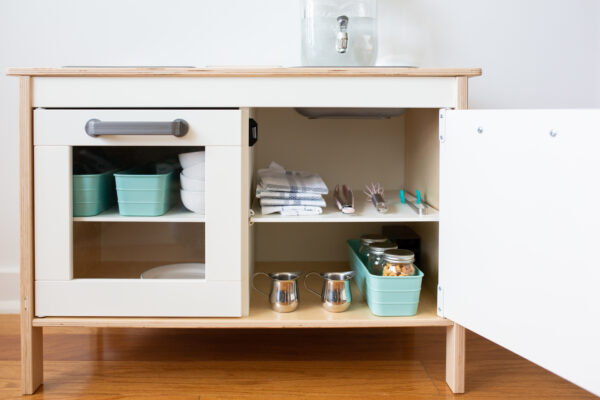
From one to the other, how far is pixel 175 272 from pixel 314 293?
383 mm

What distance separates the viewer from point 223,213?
126 centimetres

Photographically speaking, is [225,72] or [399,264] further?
[399,264]

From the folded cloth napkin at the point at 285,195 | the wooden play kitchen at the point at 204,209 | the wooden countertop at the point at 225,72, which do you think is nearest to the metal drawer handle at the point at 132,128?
the wooden play kitchen at the point at 204,209

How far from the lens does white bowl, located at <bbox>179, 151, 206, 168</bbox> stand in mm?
1257

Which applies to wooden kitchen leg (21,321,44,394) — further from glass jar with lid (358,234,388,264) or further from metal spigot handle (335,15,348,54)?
metal spigot handle (335,15,348,54)

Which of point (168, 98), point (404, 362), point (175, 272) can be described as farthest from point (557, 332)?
point (168, 98)

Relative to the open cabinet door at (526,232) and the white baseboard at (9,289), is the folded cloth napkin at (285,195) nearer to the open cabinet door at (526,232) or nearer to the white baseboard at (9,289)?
the open cabinet door at (526,232)

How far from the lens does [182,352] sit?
1502mm

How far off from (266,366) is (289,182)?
468 millimetres

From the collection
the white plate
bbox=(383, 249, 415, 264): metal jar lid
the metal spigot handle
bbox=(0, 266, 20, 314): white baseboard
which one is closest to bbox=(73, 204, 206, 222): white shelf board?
the white plate

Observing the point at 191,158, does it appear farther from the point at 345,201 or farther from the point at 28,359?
the point at 28,359

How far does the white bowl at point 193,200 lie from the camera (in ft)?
4.21

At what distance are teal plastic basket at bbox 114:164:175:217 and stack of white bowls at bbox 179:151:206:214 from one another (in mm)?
31

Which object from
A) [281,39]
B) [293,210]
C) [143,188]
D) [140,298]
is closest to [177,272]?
[140,298]
